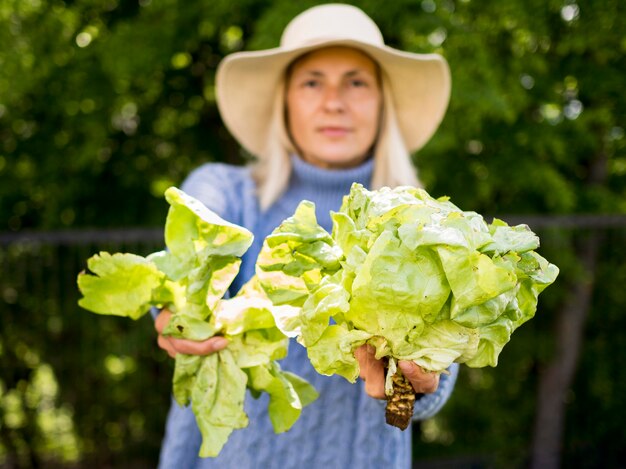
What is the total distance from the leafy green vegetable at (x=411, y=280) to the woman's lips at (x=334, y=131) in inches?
32.9

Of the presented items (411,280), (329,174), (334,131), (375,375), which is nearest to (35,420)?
(329,174)

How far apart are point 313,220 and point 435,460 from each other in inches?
168

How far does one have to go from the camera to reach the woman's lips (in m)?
2.37

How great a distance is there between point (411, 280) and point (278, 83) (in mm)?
1523

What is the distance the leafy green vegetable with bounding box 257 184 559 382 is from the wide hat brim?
1138mm

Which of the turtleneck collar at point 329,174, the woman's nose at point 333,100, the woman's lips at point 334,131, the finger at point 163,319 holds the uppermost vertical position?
the woman's nose at point 333,100

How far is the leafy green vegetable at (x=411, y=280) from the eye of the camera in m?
1.35

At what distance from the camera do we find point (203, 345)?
1.72 meters

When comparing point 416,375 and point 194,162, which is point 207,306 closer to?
point 416,375

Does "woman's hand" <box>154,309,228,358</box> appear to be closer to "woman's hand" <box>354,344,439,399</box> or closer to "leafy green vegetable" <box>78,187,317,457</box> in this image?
"leafy green vegetable" <box>78,187,317,457</box>

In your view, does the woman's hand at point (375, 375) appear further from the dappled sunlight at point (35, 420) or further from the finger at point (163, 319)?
the dappled sunlight at point (35, 420)

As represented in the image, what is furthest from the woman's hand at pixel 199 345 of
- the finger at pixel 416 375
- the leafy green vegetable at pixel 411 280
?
the finger at pixel 416 375

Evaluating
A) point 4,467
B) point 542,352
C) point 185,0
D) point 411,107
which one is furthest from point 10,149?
point 542,352

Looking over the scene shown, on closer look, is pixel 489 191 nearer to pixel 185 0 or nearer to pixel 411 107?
pixel 411 107
